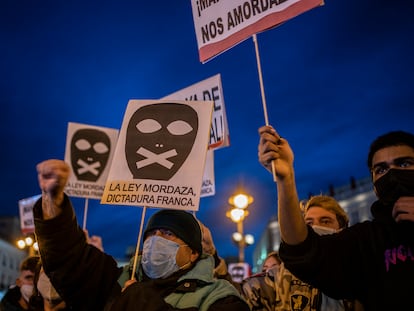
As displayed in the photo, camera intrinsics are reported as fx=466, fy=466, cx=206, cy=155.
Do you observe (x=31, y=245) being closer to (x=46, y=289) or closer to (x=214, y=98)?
(x=214, y=98)

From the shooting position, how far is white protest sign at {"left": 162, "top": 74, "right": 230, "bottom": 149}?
543cm

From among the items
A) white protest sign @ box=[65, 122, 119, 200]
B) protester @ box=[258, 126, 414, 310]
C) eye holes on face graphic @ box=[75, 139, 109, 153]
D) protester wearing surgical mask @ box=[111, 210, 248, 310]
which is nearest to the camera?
protester @ box=[258, 126, 414, 310]

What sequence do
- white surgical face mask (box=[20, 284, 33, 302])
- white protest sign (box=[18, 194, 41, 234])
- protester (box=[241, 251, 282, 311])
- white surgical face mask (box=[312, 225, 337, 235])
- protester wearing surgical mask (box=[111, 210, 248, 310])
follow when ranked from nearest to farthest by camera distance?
protester wearing surgical mask (box=[111, 210, 248, 310]) < white surgical face mask (box=[312, 225, 337, 235]) < protester (box=[241, 251, 282, 311]) < white surgical face mask (box=[20, 284, 33, 302]) < white protest sign (box=[18, 194, 41, 234])

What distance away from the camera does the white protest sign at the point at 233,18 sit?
3.07 metres

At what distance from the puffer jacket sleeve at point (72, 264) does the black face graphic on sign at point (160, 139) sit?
77cm

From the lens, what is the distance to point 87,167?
6414mm

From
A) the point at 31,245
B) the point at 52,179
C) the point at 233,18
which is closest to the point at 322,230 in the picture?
the point at 233,18

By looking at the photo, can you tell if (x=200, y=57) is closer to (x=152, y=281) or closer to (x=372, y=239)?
→ (x=152, y=281)

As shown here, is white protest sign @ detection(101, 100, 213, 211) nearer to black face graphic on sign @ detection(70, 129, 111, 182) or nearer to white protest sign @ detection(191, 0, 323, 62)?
white protest sign @ detection(191, 0, 323, 62)

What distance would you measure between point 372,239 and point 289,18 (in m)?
1.49

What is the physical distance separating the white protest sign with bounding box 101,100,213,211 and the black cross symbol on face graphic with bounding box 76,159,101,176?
255 cm

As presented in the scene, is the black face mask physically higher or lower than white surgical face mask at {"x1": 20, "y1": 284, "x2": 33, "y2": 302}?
higher

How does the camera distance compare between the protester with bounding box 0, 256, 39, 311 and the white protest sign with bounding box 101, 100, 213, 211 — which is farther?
the protester with bounding box 0, 256, 39, 311

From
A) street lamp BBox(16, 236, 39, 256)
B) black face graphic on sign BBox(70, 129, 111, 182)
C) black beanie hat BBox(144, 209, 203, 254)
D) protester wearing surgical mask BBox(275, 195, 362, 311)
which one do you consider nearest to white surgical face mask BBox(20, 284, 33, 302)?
street lamp BBox(16, 236, 39, 256)
